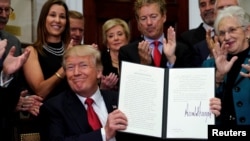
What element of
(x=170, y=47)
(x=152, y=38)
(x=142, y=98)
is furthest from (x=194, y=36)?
(x=142, y=98)

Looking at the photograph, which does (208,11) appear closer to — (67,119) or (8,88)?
(67,119)

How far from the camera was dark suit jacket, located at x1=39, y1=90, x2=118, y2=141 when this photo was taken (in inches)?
108

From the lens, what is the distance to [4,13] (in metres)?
3.37

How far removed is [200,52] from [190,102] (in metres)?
0.89

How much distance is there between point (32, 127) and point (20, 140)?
13 cm

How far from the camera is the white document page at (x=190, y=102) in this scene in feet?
8.84

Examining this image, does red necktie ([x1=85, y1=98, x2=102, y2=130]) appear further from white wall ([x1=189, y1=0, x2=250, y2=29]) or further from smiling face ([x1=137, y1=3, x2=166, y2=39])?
white wall ([x1=189, y1=0, x2=250, y2=29])

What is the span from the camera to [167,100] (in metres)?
2.73

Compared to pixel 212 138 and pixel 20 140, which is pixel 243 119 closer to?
pixel 212 138

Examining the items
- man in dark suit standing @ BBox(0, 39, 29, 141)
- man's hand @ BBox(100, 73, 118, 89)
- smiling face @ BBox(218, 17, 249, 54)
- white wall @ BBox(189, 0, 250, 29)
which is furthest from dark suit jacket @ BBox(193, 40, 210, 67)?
white wall @ BBox(189, 0, 250, 29)

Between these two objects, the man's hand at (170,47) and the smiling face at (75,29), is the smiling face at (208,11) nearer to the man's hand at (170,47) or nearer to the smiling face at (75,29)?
the man's hand at (170,47)

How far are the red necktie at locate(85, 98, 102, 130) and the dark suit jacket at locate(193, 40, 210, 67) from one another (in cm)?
86

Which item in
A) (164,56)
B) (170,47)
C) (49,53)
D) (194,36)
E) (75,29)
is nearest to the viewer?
(170,47)

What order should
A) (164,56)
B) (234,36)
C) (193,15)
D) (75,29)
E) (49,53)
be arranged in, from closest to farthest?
(234,36) < (164,56) < (49,53) < (75,29) < (193,15)
